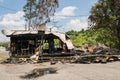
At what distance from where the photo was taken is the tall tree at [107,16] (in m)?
28.8

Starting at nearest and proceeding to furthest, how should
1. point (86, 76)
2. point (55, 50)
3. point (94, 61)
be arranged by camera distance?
point (86, 76) < point (94, 61) < point (55, 50)

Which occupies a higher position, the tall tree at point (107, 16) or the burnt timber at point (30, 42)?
the tall tree at point (107, 16)

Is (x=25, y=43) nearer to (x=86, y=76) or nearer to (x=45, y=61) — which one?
(x=45, y=61)

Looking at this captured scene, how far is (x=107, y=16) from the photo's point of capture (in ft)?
97.0

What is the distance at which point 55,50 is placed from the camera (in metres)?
33.0

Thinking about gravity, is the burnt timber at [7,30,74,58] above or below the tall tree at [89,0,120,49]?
below

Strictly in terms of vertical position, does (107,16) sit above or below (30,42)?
above

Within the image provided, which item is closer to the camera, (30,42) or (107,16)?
(107,16)

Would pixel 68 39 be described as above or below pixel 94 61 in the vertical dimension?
above

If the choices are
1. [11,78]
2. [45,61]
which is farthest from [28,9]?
[11,78]

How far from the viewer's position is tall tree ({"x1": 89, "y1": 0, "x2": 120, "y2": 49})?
28.8 meters

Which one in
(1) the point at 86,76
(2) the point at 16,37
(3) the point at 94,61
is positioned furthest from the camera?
(2) the point at 16,37

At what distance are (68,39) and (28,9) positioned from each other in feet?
91.2

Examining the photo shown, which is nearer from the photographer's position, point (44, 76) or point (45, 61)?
point (44, 76)
